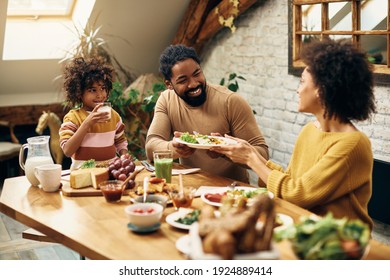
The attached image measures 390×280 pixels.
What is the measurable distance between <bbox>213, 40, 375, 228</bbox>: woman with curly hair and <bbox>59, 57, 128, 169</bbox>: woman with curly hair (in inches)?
42.3

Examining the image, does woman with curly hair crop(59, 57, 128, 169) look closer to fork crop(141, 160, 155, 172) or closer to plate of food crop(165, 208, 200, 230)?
fork crop(141, 160, 155, 172)

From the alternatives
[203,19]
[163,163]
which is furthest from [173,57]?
[203,19]

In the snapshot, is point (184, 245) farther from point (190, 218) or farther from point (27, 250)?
point (27, 250)

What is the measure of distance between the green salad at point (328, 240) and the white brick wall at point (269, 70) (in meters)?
2.86

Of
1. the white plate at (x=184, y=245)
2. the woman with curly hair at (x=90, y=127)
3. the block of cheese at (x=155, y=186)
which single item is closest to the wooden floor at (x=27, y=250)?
the woman with curly hair at (x=90, y=127)

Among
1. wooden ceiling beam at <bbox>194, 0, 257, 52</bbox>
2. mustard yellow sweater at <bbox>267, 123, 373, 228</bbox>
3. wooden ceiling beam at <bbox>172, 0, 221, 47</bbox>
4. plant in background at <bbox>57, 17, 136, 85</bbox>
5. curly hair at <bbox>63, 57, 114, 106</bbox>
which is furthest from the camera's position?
wooden ceiling beam at <bbox>172, 0, 221, 47</bbox>

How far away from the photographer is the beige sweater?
2965mm

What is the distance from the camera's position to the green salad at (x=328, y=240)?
1.39 meters

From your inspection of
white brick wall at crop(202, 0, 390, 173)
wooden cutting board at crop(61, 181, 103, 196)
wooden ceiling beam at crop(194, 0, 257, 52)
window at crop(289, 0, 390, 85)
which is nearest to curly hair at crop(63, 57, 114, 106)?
wooden cutting board at crop(61, 181, 103, 196)

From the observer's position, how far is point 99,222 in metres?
2.02

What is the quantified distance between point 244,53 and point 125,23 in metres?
1.17

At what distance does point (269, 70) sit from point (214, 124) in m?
1.78

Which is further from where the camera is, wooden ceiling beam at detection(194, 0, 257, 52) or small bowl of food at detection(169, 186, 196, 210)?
wooden ceiling beam at detection(194, 0, 257, 52)

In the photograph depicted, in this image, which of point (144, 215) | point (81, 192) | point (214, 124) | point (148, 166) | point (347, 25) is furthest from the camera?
point (347, 25)
